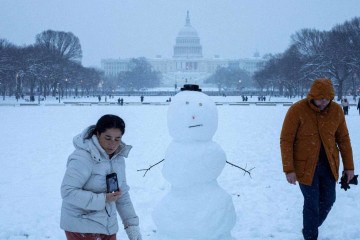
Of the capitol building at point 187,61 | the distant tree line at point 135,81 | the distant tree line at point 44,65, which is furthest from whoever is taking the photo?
the capitol building at point 187,61

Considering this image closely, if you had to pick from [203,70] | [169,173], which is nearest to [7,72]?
[169,173]

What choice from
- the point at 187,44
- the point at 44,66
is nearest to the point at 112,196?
the point at 44,66

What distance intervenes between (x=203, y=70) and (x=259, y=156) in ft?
504

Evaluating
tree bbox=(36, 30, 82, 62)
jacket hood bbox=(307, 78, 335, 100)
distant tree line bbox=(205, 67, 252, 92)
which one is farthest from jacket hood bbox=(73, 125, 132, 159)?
distant tree line bbox=(205, 67, 252, 92)

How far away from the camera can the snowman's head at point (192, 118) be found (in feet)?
15.8

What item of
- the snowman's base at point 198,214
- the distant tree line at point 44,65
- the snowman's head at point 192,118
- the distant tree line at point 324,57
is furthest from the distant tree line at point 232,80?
the snowman's base at point 198,214

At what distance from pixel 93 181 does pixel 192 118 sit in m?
1.55

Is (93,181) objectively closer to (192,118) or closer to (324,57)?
(192,118)

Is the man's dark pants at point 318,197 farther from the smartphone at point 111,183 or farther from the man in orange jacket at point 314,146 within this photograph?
the smartphone at point 111,183

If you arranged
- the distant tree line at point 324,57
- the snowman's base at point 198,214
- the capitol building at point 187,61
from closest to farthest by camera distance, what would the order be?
1. the snowman's base at point 198,214
2. the distant tree line at point 324,57
3. the capitol building at point 187,61

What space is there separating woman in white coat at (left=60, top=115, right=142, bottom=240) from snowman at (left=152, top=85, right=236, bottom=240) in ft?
3.65

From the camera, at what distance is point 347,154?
541 cm

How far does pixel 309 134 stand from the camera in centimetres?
518

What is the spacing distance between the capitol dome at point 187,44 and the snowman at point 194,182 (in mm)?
154282
